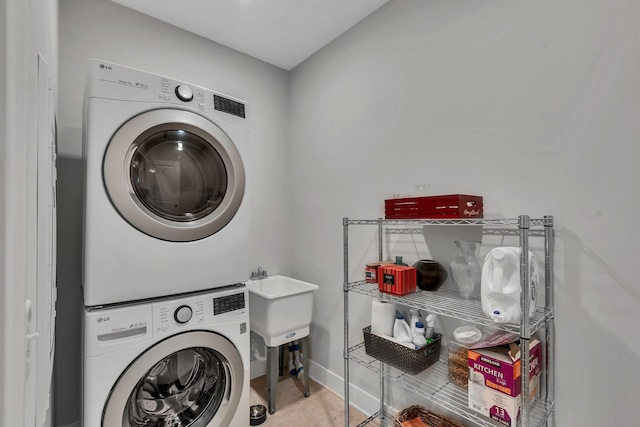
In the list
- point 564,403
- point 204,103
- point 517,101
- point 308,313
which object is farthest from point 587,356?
point 204,103

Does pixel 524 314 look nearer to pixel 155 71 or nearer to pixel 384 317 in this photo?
pixel 384 317

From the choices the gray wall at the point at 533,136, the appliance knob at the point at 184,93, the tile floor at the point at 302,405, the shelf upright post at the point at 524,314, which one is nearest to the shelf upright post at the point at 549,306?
the gray wall at the point at 533,136

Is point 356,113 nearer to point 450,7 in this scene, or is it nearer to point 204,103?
point 450,7

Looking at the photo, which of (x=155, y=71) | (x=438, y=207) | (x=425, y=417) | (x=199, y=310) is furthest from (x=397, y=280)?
(x=155, y=71)

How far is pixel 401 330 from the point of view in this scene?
4.94ft

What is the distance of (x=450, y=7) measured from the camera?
1.47m

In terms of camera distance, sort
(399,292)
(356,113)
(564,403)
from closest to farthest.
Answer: (564,403) → (399,292) → (356,113)

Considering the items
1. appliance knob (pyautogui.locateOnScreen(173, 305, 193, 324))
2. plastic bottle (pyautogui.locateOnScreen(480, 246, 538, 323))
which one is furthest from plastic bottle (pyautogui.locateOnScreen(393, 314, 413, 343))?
appliance knob (pyautogui.locateOnScreen(173, 305, 193, 324))

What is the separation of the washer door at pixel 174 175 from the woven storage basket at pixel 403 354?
0.98m

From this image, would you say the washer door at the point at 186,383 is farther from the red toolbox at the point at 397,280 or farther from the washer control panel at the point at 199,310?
the red toolbox at the point at 397,280

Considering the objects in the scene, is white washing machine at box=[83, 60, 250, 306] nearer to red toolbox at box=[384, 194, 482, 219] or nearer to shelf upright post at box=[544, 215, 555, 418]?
red toolbox at box=[384, 194, 482, 219]

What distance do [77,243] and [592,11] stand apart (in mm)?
2535

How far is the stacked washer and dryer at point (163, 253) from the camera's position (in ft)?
3.87

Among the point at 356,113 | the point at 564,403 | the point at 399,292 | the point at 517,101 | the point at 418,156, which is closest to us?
the point at 564,403
